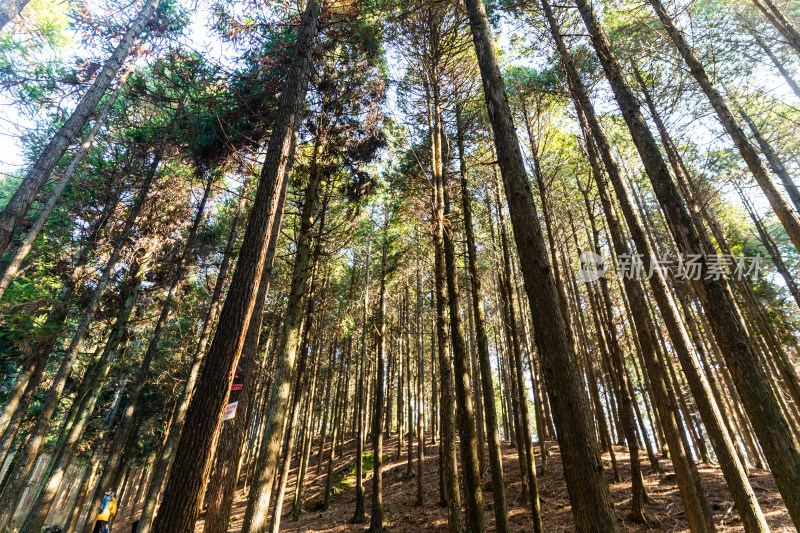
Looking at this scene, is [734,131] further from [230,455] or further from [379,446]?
[230,455]

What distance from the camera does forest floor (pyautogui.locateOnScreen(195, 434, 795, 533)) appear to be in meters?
7.00

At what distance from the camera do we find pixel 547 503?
871cm

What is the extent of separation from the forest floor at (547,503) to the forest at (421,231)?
119mm

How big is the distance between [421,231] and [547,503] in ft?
28.9

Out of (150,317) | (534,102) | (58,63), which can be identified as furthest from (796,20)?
(150,317)

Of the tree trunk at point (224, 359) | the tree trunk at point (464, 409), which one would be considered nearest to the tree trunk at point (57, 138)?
the tree trunk at point (224, 359)

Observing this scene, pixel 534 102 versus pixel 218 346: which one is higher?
pixel 534 102

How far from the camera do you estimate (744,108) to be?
38.7ft

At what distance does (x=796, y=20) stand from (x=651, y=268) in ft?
50.6

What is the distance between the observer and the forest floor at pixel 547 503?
700 cm

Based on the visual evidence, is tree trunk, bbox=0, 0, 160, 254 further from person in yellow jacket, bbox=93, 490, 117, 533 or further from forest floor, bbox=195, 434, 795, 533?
forest floor, bbox=195, 434, 795, 533

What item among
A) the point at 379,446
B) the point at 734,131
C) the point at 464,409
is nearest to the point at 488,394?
the point at 464,409

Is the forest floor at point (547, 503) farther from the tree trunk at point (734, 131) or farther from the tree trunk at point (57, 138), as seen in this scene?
the tree trunk at point (57, 138)

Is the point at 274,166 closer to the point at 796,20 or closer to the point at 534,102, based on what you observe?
the point at 534,102
